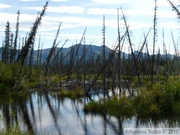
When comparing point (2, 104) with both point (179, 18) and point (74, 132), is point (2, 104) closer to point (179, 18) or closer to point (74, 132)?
point (74, 132)

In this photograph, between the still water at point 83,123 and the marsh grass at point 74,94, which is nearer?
the still water at point 83,123

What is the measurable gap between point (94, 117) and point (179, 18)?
1044 centimetres

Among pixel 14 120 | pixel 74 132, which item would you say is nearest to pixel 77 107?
pixel 14 120

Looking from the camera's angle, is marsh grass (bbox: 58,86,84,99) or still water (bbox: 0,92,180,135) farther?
marsh grass (bbox: 58,86,84,99)

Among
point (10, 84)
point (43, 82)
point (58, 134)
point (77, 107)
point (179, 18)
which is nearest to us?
point (58, 134)

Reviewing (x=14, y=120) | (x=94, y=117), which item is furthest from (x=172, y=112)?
(x=14, y=120)

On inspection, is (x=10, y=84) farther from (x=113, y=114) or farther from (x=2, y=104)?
(x=113, y=114)

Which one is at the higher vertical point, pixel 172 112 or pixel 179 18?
pixel 179 18

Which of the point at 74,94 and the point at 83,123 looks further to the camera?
the point at 74,94

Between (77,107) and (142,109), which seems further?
(77,107)

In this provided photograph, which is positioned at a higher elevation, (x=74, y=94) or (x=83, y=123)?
(x=74, y=94)

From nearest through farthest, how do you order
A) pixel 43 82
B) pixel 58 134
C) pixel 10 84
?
pixel 58 134
pixel 10 84
pixel 43 82

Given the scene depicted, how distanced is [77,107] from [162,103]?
27.4ft

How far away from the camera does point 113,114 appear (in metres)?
24.1
